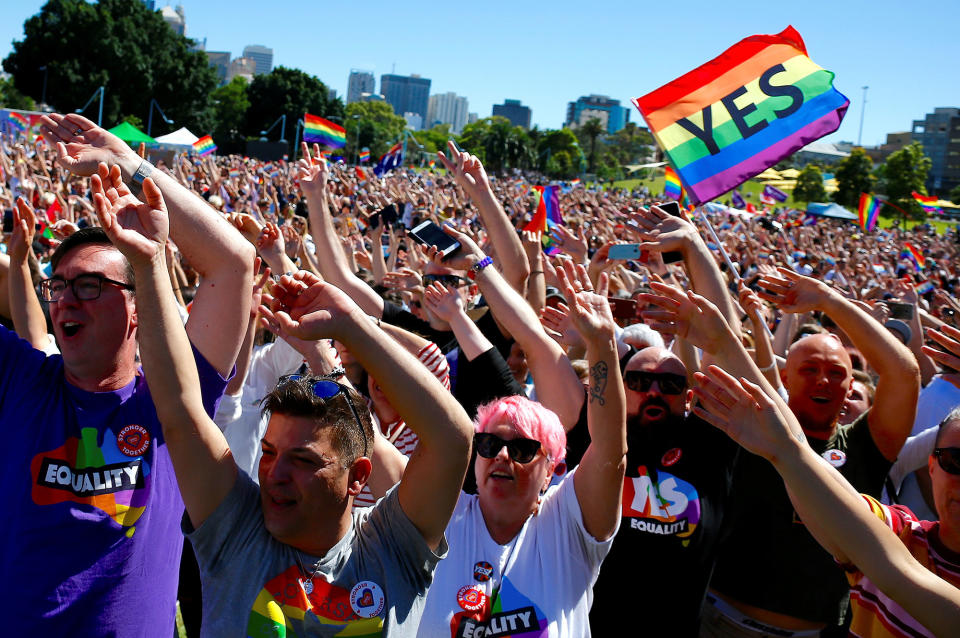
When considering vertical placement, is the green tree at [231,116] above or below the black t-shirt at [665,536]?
above

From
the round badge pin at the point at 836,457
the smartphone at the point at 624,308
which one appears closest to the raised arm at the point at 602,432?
the round badge pin at the point at 836,457

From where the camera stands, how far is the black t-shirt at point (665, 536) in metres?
2.64

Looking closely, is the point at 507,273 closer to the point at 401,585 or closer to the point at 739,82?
the point at 739,82

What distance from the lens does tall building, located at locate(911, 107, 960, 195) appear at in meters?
108

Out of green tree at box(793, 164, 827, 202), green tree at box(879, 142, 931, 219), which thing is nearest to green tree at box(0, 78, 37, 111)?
green tree at box(793, 164, 827, 202)

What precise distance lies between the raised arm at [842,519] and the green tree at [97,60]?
58322 mm

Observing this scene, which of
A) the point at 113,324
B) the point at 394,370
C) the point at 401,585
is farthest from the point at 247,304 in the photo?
the point at 401,585

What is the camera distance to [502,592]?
229 cm

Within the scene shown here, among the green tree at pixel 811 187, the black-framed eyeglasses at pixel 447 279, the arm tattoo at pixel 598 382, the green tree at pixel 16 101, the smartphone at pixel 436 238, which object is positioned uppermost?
the green tree at pixel 16 101

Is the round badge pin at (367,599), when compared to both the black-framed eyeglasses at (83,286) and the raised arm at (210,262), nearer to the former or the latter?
the raised arm at (210,262)

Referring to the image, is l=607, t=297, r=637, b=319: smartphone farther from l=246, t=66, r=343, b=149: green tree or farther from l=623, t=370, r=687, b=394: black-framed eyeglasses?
l=246, t=66, r=343, b=149: green tree

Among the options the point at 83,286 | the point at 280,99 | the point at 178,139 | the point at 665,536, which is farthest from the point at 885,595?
the point at 280,99

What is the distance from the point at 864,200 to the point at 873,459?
21.7 metres

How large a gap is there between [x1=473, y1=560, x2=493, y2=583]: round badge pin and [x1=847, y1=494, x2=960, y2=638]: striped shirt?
3.34ft
